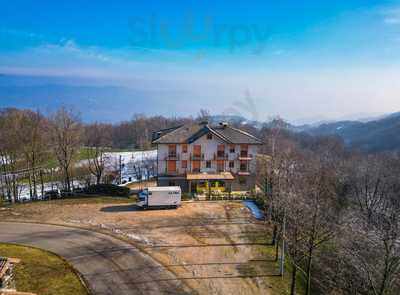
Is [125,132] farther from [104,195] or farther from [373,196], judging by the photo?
[373,196]

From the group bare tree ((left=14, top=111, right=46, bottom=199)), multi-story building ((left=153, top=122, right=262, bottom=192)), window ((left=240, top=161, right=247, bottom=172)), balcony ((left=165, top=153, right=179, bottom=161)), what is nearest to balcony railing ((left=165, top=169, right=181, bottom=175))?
multi-story building ((left=153, top=122, right=262, bottom=192))

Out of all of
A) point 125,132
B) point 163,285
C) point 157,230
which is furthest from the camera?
point 125,132

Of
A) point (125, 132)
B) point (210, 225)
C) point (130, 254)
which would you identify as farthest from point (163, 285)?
point (125, 132)

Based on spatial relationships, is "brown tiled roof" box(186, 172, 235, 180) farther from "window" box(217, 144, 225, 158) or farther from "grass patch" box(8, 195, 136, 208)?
"grass patch" box(8, 195, 136, 208)

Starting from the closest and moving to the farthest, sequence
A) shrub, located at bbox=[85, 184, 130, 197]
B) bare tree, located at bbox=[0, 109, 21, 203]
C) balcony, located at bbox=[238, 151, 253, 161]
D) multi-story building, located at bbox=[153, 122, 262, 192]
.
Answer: shrub, located at bbox=[85, 184, 130, 197] → bare tree, located at bbox=[0, 109, 21, 203] → multi-story building, located at bbox=[153, 122, 262, 192] → balcony, located at bbox=[238, 151, 253, 161]

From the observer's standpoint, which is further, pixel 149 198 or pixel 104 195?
pixel 104 195

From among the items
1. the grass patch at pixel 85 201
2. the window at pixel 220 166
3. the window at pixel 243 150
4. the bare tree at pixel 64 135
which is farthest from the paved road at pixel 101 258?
the window at pixel 243 150

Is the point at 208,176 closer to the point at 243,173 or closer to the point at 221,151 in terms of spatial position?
the point at 221,151
